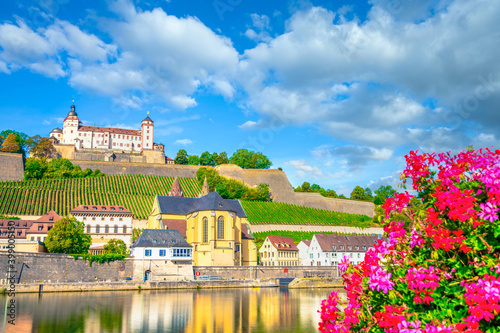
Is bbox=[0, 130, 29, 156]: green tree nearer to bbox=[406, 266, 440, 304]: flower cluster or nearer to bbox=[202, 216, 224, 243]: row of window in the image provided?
bbox=[202, 216, 224, 243]: row of window

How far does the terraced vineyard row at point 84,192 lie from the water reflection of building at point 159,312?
38493 mm

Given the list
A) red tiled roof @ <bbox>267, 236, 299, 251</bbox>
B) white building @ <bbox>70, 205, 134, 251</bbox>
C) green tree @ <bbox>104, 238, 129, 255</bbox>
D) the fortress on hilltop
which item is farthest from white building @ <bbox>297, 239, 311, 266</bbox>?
the fortress on hilltop

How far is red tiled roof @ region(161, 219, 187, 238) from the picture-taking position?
68312 mm

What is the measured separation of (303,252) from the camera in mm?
75375

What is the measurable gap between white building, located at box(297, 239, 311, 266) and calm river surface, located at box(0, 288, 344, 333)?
91.6 ft

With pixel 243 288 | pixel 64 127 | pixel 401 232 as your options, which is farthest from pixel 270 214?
pixel 401 232

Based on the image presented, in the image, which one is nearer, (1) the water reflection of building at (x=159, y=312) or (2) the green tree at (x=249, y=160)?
(1) the water reflection of building at (x=159, y=312)

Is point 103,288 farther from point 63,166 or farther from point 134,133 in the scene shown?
point 134,133

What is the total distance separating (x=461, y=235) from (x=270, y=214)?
295 feet

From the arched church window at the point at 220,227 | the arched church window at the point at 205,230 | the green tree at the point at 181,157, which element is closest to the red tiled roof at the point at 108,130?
the green tree at the point at 181,157

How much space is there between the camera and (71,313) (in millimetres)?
31969

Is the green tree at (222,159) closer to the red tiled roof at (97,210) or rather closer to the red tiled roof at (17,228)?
the red tiled roof at (97,210)

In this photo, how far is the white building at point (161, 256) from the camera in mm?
54594

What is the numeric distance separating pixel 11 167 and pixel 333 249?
7137 cm
